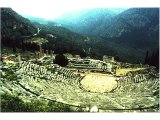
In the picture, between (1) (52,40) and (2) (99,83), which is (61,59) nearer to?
(1) (52,40)

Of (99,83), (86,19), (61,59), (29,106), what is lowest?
(29,106)

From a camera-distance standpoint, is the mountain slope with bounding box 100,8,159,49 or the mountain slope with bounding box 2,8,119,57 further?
the mountain slope with bounding box 2,8,119,57

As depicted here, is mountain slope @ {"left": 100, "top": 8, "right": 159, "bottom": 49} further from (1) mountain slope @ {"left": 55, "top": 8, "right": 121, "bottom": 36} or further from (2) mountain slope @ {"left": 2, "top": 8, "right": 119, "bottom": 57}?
(2) mountain slope @ {"left": 2, "top": 8, "right": 119, "bottom": 57}

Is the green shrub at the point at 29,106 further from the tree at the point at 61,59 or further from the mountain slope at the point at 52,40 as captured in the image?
the mountain slope at the point at 52,40

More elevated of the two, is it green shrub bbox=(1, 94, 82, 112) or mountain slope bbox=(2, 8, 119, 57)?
mountain slope bbox=(2, 8, 119, 57)

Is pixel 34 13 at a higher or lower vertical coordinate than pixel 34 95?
higher

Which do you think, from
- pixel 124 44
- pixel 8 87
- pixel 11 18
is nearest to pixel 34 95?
pixel 8 87

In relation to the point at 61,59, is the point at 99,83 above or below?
below

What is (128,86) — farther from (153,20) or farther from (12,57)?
(12,57)

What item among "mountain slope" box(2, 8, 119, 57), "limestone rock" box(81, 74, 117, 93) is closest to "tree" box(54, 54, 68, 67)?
"mountain slope" box(2, 8, 119, 57)

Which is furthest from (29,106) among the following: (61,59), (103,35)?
(103,35)

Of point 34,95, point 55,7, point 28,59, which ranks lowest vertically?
point 34,95
